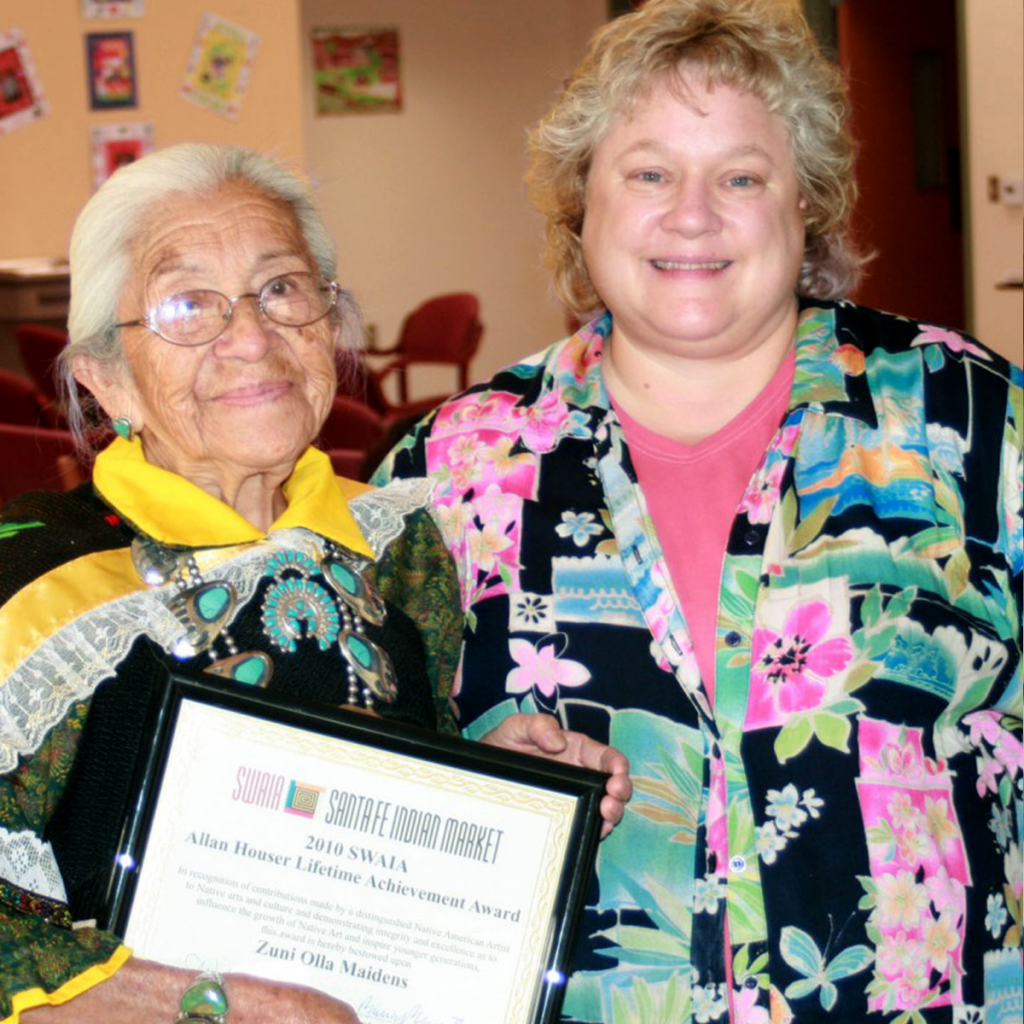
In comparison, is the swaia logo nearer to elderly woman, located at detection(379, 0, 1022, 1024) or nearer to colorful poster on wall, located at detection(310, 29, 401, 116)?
elderly woman, located at detection(379, 0, 1022, 1024)

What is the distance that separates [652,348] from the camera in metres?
2.17

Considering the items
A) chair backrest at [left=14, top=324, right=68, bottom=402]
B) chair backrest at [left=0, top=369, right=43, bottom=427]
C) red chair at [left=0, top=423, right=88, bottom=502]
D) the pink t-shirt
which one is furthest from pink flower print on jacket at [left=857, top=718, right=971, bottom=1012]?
chair backrest at [left=14, top=324, right=68, bottom=402]

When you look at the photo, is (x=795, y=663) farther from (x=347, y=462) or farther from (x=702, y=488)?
(x=347, y=462)

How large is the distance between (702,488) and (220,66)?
7.55 metres

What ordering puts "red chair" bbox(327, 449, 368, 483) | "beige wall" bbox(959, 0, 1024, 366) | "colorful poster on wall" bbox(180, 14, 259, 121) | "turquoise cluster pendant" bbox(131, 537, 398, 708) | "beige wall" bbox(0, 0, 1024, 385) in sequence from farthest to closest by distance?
1. "beige wall" bbox(0, 0, 1024, 385)
2. "colorful poster on wall" bbox(180, 14, 259, 121)
3. "beige wall" bbox(959, 0, 1024, 366)
4. "red chair" bbox(327, 449, 368, 483)
5. "turquoise cluster pendant" bbox(131, 537, 398, 708)

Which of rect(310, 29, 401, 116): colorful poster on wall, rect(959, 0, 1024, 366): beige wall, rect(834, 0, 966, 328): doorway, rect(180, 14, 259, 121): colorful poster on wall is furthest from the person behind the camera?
rect(310, 29, 401, 116): colorful poster on wall

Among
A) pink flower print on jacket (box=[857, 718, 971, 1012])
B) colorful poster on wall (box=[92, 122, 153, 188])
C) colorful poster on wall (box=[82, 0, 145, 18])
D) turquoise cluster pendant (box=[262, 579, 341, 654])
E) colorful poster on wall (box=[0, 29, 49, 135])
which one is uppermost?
colorful poster on wall (box=[82, 0, 145, 18])

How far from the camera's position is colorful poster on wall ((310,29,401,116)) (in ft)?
39.9

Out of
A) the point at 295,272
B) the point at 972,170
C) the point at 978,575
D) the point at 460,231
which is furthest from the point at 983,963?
the point at 460,231

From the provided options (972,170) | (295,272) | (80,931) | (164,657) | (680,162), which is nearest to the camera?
(80,931)

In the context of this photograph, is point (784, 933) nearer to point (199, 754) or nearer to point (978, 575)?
point (978, 575)

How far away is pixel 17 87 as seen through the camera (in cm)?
882

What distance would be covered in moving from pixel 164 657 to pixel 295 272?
479mm

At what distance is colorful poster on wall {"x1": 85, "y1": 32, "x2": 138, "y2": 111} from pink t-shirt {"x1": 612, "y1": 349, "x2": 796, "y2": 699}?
747 centimetres
